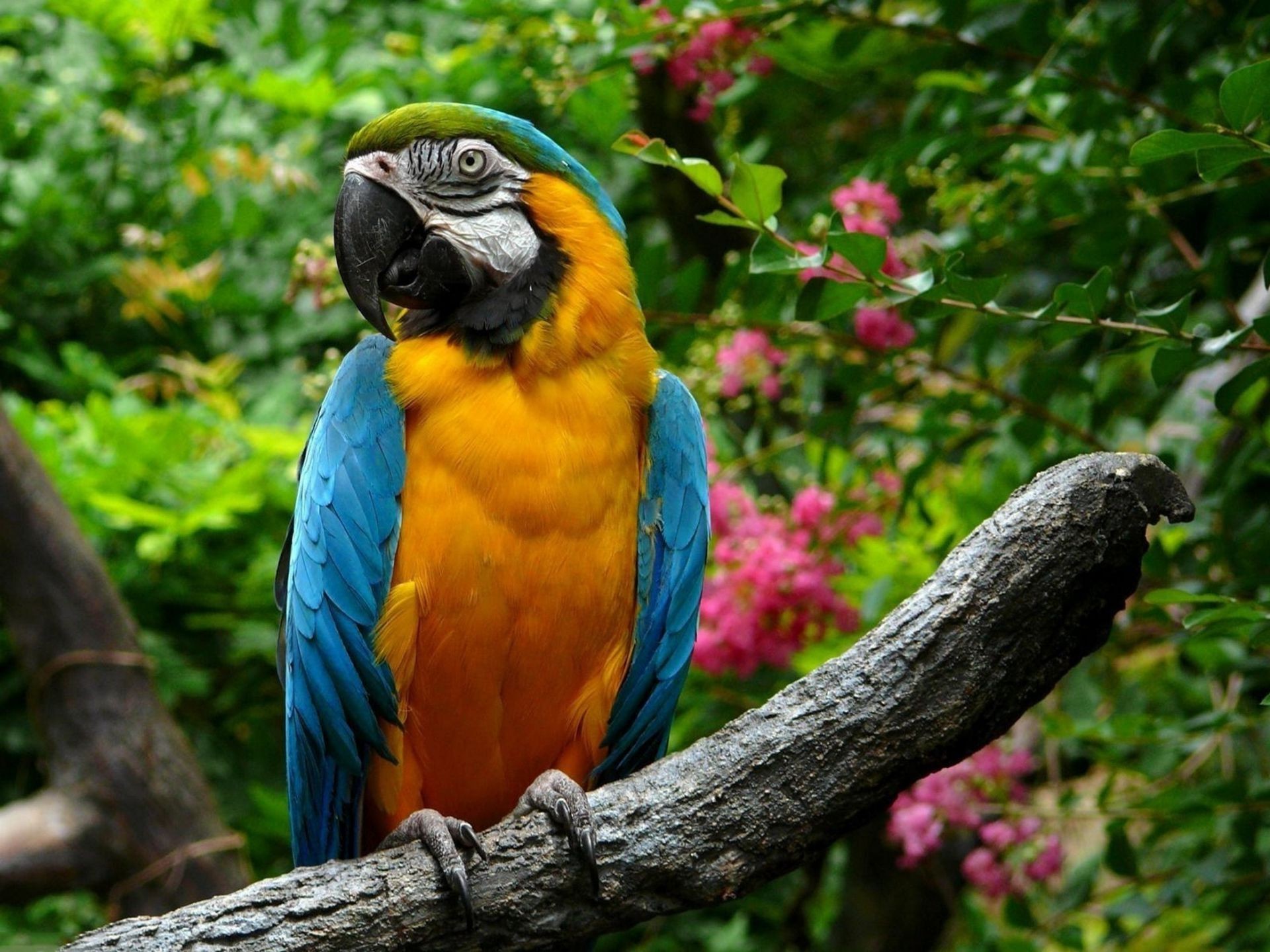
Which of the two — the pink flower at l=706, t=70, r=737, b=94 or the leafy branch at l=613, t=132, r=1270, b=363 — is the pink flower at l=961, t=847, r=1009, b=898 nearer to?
the leafy branch at l=613, t=132, r=1270, b=363

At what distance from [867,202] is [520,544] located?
106 centimetres

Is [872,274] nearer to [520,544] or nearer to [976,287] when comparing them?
[976,287]

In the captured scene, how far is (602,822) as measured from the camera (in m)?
1.53

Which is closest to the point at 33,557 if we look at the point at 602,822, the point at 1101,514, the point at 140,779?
the point at 140,779

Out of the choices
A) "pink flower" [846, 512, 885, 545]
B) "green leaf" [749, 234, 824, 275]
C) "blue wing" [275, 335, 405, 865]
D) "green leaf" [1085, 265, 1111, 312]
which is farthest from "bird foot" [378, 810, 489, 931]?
"pink flower" [846, 512, 885, 545]

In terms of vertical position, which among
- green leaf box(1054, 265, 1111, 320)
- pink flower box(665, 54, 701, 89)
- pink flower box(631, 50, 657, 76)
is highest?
pink flower box(631, 50, 657, 76)

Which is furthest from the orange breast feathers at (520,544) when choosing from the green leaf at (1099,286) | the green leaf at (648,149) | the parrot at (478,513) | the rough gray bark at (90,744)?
the rough gray bark at (90,744)

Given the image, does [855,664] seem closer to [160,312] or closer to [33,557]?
[33,557]

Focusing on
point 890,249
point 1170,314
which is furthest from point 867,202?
point 1170,314

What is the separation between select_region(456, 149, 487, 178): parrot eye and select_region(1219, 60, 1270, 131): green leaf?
95 centimetres

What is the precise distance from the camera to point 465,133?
5.91 feet

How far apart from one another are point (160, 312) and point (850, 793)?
3196mm

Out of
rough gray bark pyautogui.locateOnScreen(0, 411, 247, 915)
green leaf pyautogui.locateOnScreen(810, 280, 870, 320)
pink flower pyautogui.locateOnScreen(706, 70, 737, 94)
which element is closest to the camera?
green leaf pyautogui.locateOnScreen(810, 280, 870, 320)

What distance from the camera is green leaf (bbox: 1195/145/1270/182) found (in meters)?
1.41
